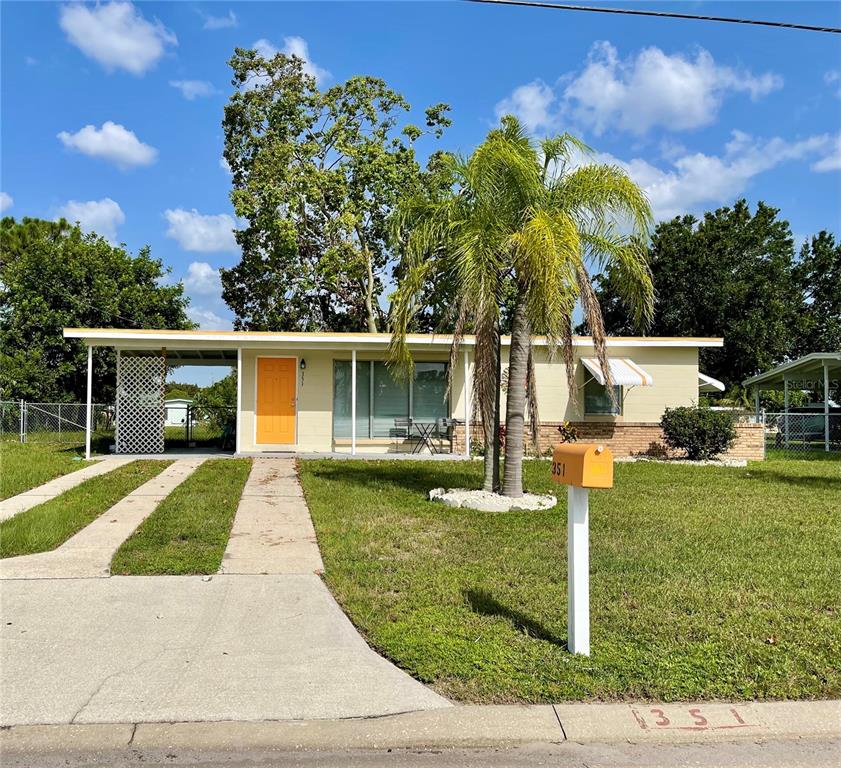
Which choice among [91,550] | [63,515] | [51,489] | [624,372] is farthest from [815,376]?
[91,550]

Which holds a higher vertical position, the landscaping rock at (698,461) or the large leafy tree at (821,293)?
the large leafy tree at (821,293)

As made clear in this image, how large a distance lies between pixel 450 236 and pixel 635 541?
15.3 ft

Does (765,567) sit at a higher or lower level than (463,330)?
lower

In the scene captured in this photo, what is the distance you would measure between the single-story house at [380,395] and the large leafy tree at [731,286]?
577 inches

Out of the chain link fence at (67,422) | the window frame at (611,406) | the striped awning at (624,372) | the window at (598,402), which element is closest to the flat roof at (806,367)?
the striped awning at (624,372)

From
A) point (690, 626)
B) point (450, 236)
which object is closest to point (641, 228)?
point (450, 236)

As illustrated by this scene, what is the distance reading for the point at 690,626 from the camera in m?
4.74

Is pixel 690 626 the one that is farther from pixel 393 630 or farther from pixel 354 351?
pixel 354 351

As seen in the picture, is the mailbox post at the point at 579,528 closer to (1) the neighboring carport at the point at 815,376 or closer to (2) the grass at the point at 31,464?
(2) the grass at the point at 31,464

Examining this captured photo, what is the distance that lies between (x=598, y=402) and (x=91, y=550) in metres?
13.0

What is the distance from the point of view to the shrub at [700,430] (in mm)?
15602

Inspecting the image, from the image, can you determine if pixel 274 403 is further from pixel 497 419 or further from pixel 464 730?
pixel 464 730

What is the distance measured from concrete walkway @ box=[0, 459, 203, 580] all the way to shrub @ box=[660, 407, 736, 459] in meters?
11.0

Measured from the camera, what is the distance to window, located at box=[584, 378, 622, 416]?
679 inches
